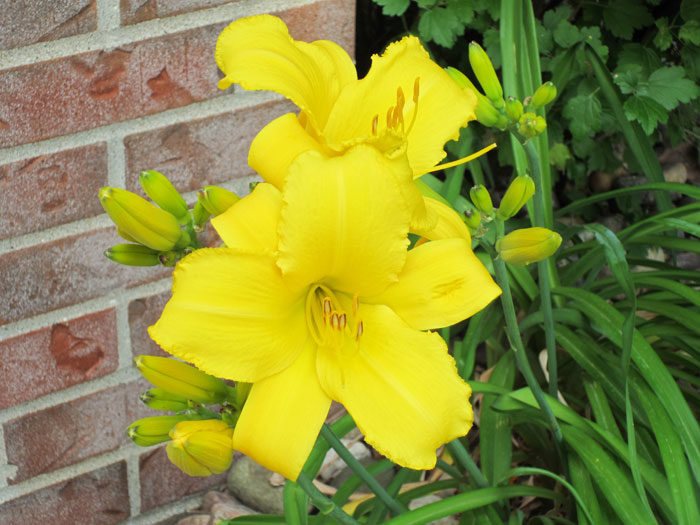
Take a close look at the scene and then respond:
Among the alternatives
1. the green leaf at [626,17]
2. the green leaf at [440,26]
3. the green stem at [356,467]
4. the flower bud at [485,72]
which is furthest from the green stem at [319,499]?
the green leaf at [626,17]

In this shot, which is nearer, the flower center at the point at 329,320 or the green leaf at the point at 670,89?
the flower center at the point at 329,320

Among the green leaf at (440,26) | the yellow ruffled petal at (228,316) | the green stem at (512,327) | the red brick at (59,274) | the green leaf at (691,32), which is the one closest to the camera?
the yellow ruffled petal at (228,316)

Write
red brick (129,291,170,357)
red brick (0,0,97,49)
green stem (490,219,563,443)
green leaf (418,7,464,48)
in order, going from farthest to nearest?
green leaf (418,7,464,48) → red brick (129,291,170,357) → red brick (0,0,97,49) → green stem (490,219,563,443)

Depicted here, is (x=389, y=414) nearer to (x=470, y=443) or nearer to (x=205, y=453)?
(x=205, y=453)

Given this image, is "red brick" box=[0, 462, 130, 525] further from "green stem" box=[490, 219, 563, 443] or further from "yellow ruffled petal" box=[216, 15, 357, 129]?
"yellow ruffled petal" box=[216, 15, 357, 129]

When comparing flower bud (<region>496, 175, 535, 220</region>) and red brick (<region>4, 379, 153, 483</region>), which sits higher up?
flower bud (<region>496, 175, 535, 220</region>)

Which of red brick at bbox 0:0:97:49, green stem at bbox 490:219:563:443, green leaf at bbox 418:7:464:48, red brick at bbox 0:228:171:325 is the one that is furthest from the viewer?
green leaf at bbox 418:7:464:48

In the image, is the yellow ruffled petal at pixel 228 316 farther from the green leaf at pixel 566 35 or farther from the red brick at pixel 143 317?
the green leaf at pixel 566 35

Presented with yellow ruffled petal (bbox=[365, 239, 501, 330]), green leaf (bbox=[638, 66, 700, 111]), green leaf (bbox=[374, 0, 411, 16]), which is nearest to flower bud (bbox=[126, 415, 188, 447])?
yellow ruffled petal (bbox=[365, 239, 501, 330])

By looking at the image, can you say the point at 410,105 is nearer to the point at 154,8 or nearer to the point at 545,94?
the point at 545,94
